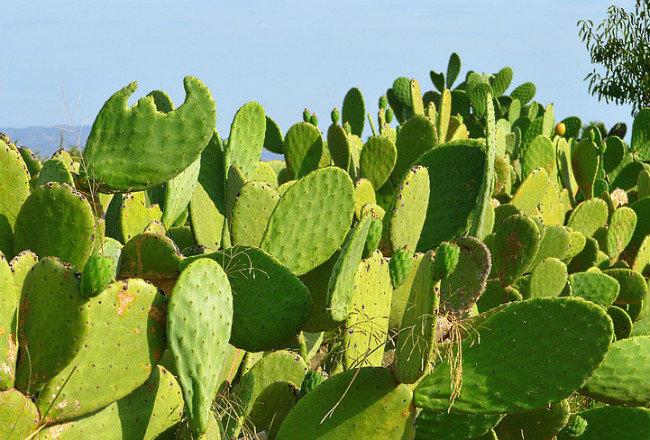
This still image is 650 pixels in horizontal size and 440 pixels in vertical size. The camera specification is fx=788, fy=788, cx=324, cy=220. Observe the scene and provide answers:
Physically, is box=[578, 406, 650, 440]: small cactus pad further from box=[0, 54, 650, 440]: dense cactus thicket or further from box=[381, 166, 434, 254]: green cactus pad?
box=[381, 166, 434, 254]: green cactus pad

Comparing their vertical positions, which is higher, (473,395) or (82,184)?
(82,184)

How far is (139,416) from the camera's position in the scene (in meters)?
1.52

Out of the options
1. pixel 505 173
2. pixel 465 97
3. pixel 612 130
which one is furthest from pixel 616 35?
pixel 505 173

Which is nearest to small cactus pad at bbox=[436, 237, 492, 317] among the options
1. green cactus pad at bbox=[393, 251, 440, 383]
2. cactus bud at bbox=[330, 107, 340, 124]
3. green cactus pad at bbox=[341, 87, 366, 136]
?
green cactus pad at bbox=[393, 251, 440, 383]

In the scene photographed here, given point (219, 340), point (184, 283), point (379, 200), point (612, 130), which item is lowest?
point (612, 130)

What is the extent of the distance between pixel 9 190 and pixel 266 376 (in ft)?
2.47

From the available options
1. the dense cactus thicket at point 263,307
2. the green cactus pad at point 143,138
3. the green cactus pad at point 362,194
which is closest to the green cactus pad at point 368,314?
the dense cactus thicket at point 263,307

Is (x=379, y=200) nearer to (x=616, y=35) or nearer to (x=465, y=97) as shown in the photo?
(x=465, y=97)

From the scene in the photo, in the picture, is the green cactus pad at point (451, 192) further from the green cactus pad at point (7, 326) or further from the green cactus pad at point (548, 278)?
the green cactus pad at point (7, 326)

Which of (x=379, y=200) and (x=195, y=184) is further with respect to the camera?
(x=379, y=200)

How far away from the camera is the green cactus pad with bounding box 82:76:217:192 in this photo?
1799 millimetres

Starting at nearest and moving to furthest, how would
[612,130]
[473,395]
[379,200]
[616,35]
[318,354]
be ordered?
[473,395], [318,354], [379,200], [612,130], [616,35]

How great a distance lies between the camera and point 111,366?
1.38 m

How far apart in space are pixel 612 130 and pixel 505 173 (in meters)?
5.97
